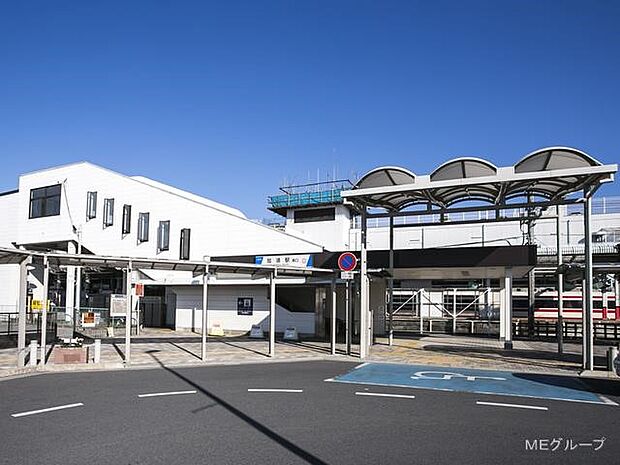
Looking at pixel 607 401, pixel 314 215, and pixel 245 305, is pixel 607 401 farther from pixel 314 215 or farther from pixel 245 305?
pixel 314 215

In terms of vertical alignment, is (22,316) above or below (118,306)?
below

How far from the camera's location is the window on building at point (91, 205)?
31.7 metres

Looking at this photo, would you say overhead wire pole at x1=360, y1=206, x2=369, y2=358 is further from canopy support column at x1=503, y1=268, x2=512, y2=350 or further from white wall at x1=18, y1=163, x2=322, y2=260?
white wall at x1=18, y1=163, x2=322, y2=260

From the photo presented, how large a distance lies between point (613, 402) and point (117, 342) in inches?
674

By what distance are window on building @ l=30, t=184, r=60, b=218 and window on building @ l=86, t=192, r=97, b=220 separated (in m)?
1.99

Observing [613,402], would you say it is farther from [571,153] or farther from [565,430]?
[571,153]

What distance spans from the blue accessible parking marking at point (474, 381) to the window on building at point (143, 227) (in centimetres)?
1904

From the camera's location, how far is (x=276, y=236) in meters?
25.8

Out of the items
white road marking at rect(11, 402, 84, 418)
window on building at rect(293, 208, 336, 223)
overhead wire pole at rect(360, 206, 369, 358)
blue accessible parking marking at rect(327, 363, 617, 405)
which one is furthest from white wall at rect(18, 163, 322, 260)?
white road marking at rect(11, 402, 84, 418)

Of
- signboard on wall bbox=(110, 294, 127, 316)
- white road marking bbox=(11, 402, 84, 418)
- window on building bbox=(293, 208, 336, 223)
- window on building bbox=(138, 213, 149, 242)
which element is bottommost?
white road marking bbox=(11, 402, 84, 418)

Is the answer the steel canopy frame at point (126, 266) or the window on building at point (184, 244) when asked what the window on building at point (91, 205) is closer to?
the window on building at point (184, 244)

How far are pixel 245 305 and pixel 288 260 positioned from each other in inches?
133

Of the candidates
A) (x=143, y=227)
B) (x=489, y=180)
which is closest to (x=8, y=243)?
(x=143, y=227)

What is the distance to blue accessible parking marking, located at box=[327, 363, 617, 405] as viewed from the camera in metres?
11.0
